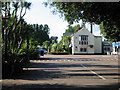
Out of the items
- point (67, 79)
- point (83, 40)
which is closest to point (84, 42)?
point (83, 40)

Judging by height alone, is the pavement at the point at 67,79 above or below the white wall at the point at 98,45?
below

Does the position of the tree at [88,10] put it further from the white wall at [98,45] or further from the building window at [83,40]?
the white wall at [98,45]

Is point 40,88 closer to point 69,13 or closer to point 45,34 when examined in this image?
point 69,13

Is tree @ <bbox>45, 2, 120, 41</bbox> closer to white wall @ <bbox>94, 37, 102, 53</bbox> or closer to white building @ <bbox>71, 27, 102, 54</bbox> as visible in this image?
white building @ <bbox>71, 27, 102, 54</bbox>

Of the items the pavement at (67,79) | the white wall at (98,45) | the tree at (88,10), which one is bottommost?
the pavement at (67,79)

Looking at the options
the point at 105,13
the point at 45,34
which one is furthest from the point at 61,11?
the point at 45,34

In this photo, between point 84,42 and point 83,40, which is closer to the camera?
point 84,42

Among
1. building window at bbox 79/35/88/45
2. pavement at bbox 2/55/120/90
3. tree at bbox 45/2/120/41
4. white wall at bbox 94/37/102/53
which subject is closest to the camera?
pavement at bbox 2/55/120/90

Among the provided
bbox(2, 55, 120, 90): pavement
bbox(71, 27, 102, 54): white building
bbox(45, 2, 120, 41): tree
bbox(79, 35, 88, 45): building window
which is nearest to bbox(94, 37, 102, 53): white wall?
bbox(71, 27, 102, 54): white building

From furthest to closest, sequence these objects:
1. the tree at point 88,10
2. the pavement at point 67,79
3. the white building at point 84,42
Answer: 1. the white building at point 84,42
2. the tree at point 88,10
3. the pavement at point 67,79

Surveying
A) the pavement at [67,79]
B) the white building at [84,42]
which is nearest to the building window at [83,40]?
the white building at [84,42]

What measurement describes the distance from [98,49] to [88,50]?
14.8 ft

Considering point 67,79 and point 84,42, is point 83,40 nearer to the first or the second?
point 84,42

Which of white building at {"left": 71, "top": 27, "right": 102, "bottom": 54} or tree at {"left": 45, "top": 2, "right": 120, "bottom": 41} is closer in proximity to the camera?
tree at {"left": 45, "top": 2, "right": 120, "bottom": 41}
